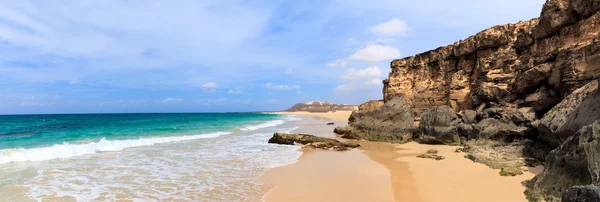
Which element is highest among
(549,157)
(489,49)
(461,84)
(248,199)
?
(489,49)

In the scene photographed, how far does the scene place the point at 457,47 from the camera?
25.8 meters

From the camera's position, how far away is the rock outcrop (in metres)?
12.2

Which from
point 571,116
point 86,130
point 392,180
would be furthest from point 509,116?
point 86,130

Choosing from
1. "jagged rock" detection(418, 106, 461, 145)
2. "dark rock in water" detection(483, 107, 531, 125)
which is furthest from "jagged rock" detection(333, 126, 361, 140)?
"dark rock in water" detection(483, 107, 531, 125)

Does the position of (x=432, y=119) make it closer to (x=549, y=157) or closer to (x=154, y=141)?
(x=549, y=157)

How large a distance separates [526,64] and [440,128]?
5.53 meters

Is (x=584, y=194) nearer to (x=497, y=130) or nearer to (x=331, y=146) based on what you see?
(x=497, y=130)

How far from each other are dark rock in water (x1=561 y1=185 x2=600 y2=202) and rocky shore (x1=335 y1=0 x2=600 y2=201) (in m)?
0.01

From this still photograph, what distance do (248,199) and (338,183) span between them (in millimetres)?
2487

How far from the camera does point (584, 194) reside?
11.8 feet

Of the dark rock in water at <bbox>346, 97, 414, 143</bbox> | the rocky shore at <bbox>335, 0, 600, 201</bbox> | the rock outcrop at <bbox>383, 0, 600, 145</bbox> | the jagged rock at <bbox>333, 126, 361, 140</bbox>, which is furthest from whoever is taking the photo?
the jagged rock at <bbox>333, 126, 361, 140</bbox>

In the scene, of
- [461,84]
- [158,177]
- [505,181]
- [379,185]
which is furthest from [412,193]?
[461,84]

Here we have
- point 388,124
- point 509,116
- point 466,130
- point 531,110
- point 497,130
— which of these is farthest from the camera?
point 388,124

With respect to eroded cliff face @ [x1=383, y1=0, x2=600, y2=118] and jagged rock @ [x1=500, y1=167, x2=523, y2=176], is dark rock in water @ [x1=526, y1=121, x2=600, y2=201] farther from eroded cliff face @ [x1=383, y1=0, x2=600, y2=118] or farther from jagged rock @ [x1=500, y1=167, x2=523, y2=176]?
eroded cliff face @ [x1=383, y1=0, x2=600, y2=118]
